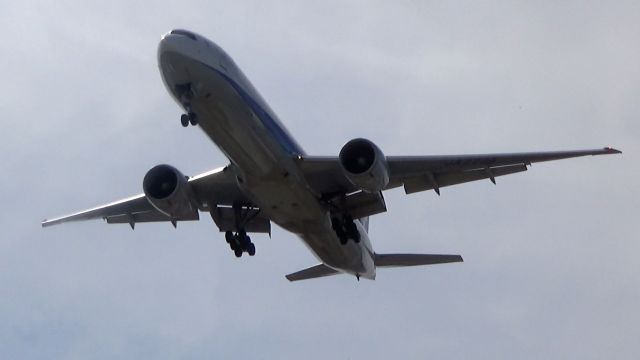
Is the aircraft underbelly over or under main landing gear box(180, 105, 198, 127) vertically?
under

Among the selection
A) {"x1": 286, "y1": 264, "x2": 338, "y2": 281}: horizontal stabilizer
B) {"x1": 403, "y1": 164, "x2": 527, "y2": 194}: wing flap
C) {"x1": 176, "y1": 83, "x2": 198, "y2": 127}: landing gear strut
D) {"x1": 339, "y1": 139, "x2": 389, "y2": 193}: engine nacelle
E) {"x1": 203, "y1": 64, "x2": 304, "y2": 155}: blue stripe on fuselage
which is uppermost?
{"x1": 176, "y1": 83, "x2": 198, "y2": 127}: landing gear strut

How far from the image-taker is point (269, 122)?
35.0m

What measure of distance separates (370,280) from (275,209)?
21.2ft

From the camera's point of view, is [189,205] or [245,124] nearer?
[245,124]

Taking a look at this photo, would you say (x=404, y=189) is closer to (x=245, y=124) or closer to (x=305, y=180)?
(x=305, y=180)

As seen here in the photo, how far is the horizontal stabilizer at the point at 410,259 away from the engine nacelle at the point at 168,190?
7.65 meters

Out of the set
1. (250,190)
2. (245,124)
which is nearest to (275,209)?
(250,190)

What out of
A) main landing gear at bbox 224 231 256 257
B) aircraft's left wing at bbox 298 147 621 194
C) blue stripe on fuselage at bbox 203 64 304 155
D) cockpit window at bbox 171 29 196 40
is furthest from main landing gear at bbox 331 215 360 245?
cockpit window at bbox 171 29 196 40

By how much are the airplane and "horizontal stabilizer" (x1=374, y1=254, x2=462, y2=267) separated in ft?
0.11

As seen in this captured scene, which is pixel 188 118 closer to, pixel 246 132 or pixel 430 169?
pixel 246 132

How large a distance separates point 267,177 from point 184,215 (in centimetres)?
435

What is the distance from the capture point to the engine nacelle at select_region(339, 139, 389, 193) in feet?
116

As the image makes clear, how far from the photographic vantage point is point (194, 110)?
3362 cm

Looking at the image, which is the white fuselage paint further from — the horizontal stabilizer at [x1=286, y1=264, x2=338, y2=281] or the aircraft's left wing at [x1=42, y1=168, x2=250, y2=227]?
the horizontal stabilizer at [x1=286, y1=264, x2=338, y2=281]
